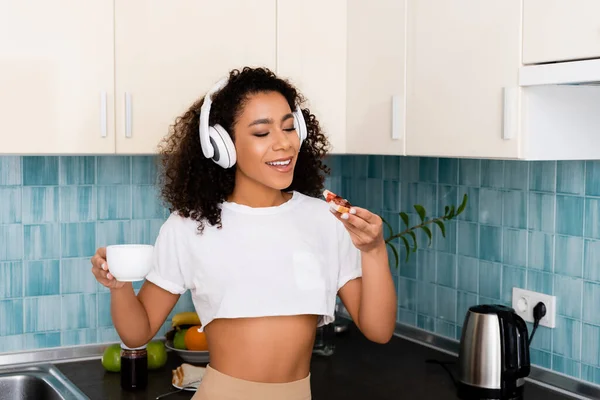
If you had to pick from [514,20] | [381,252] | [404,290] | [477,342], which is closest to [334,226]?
[381,252]

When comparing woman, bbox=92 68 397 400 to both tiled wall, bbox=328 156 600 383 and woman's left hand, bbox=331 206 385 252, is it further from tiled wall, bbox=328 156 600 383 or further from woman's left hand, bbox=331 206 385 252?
tiled wall, bbox=328 156 600 383

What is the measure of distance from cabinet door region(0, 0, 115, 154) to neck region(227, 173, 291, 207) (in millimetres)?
345

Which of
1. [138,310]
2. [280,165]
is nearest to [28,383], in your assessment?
[138,310]

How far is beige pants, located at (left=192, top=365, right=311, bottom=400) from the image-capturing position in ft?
5.89

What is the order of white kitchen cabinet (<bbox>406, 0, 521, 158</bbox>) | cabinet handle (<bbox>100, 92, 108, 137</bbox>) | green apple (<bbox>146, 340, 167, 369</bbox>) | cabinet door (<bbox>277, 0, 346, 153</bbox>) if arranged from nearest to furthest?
white kitchen cabinet (<bbox>406, 0, 521, 158</bbox>), cabinet handle (<bbox>100, 92, 108, 137</bbox>), cabinet door (<bbox>277, 0, 346, 153</bbox>), green apple (<bbox>146, 340, 167, 369</bbox>)

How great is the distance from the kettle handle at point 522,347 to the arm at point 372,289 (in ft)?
1.15

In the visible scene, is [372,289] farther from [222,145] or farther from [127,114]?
[127,114]

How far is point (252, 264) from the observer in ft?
5.99

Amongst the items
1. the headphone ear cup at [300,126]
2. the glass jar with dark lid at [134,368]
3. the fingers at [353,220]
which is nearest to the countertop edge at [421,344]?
the glass jar with dark lid at [134,368]

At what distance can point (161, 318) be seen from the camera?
1875 millimetres

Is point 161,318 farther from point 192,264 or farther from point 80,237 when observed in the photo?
point 80,237

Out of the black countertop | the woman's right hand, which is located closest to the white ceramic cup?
the woman's right hand

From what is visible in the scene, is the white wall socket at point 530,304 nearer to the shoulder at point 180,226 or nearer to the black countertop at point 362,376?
the black countertop at point 362,376

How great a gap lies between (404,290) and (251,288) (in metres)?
0.97
